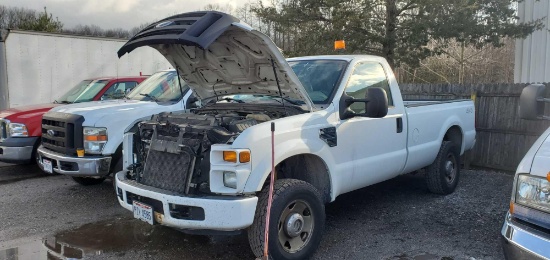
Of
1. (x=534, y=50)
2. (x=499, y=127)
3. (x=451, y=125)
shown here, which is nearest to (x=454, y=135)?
(x=451, y=125)

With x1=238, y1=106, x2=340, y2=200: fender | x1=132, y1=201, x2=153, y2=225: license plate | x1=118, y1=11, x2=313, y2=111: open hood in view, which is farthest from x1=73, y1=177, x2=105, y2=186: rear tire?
x1=238, y1=106, x2=340, y2=200: fender

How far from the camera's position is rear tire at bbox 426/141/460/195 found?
6.39 m

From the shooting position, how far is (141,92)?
746cm

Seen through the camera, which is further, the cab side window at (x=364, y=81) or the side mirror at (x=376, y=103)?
the cab side window at (x=364, y=81)

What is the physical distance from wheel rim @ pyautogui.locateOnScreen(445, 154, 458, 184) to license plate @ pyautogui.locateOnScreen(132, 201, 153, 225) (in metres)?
4.35

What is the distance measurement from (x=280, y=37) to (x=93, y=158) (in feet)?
36.5

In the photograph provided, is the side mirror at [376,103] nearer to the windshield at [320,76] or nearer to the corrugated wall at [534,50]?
the windshield at [320,76]

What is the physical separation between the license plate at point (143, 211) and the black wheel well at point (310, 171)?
1264 millimetres

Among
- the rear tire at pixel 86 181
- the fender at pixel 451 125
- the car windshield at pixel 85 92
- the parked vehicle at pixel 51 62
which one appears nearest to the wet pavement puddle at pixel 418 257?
the fender at pixel 451 125

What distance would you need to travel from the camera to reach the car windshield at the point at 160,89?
278 inches

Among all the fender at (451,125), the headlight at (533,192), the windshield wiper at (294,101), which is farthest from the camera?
the fender at (451,125)

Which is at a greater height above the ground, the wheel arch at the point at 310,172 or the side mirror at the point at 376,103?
the side mirror at the point at 376,103

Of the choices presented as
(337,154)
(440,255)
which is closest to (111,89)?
(337,154)

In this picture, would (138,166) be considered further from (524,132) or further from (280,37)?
(280,37)
